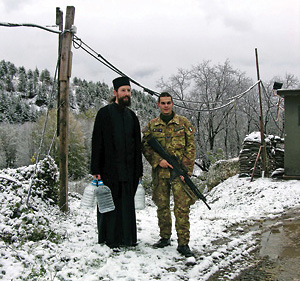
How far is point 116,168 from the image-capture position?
432 cm

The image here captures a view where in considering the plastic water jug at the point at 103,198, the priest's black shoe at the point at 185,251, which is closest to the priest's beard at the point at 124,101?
the plastic water jug at the point at 103,198

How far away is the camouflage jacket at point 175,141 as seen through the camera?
4.48 m

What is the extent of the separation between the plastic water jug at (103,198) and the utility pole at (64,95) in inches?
88.6

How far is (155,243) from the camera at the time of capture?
15.2ft

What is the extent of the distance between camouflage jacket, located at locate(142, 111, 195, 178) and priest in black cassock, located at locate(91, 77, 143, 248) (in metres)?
0.32

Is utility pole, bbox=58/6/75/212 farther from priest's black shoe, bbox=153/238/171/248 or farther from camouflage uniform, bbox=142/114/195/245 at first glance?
priest's black shoe, bbox=153/238/171/248

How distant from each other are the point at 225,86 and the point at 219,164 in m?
19.5

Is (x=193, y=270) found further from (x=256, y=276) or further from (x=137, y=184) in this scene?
(x=137, y=184)

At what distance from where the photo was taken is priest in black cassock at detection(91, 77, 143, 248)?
431 centimetres

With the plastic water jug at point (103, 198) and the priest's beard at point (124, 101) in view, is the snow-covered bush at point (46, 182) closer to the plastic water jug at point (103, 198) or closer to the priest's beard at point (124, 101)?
the plastic water jug at point (103, 198)

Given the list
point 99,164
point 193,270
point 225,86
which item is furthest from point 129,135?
point 225,86

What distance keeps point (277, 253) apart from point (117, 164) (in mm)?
2687

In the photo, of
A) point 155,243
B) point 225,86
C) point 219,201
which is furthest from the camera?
point 225,86

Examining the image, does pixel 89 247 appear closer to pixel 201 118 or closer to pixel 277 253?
pixel 277 253
